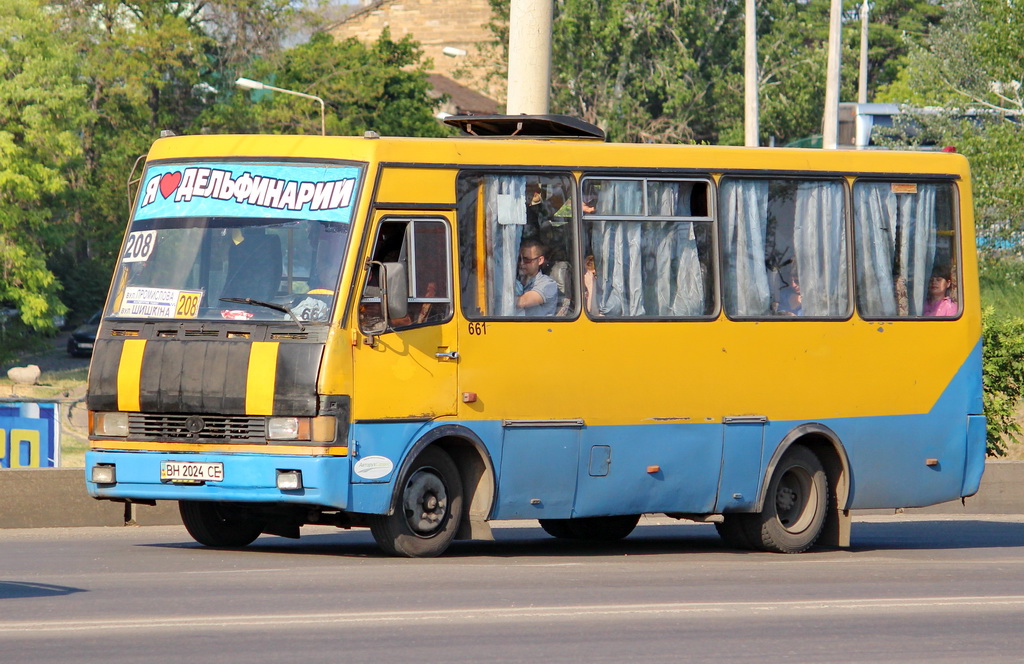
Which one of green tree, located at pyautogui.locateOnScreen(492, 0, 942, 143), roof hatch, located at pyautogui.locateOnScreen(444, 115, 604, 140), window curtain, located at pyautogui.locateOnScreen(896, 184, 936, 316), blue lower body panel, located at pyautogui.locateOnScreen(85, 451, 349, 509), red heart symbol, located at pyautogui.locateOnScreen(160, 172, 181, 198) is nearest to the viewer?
blue lower body panel, located at pyautogui.locateOnScreen(85, 451, 349, 509)

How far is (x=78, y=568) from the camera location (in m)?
11.2

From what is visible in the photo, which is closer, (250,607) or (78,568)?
(250,607)

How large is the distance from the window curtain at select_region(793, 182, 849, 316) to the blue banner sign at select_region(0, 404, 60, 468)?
7275mm

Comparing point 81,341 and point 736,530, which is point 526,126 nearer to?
point 736,530

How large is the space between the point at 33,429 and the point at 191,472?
5571 millimetres

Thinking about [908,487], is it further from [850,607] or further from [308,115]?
[308,115]

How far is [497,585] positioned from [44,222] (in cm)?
5413

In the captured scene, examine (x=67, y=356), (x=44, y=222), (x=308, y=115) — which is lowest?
(x=67, y=356)

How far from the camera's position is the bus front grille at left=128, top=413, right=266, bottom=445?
11578 mm

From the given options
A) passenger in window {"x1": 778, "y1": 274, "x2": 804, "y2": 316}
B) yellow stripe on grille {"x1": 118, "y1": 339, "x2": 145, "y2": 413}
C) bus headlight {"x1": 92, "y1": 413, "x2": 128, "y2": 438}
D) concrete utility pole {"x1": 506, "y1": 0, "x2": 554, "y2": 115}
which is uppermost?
concrete utility pole {"x1": 506, "y1": 0, "x2": 554, "y2": 115}

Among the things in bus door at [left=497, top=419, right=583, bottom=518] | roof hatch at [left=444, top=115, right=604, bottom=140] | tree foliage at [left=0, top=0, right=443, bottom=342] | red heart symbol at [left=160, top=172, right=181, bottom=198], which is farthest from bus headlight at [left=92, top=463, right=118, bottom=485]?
tree foliage at [left=0, top=0, right=443, bottom=342]

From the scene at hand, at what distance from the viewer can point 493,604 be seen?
31.4 feet

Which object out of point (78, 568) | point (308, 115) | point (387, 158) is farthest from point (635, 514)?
point (308, 115)

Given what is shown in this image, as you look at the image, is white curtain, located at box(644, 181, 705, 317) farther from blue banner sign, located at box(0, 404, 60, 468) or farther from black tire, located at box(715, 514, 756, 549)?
blue banner sign, located at box(0, 404, 60, 468)
